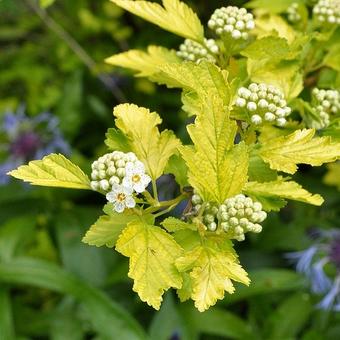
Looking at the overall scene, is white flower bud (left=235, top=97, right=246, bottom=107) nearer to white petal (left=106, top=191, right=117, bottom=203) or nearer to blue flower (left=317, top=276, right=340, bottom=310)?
white petal (left=106, top=191, right=117, bottom=203)

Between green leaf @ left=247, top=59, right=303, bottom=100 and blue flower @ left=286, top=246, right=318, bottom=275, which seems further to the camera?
blue flower @ left=286, top=246, right=318, bottom=275

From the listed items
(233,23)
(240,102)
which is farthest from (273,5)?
(240,102)

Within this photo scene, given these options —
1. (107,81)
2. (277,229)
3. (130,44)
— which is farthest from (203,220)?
(130,44)

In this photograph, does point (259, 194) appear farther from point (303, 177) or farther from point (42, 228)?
point (42, 228)

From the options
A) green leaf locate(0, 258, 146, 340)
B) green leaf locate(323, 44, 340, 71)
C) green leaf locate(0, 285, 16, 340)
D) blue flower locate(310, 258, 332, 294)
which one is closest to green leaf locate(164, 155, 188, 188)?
green leaf locate(323, 44, 340, 71)

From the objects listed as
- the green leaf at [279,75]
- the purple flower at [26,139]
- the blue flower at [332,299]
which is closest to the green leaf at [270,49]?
the green leaf at [279,75]

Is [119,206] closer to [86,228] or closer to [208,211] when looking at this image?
[208,211]
